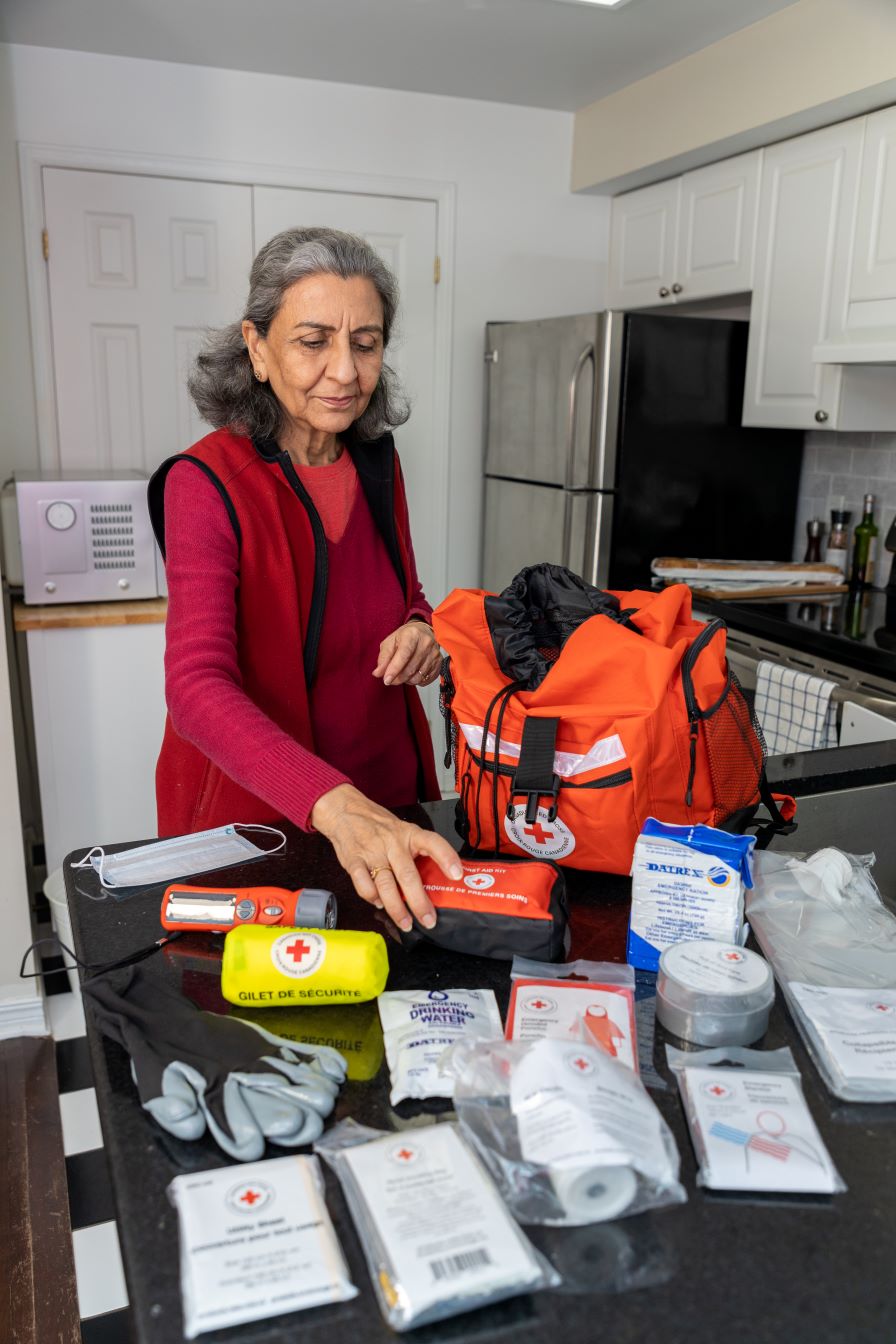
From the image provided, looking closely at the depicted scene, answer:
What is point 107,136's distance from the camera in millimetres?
3115

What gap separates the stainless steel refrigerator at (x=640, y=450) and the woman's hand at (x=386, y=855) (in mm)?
2258

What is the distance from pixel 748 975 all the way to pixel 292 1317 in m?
0.43

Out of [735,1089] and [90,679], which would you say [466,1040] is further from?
[90,679]

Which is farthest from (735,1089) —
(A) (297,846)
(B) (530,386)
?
(B) (530,386)

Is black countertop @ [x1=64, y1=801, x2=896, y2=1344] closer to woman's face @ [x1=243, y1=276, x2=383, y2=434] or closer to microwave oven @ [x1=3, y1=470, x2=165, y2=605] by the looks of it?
woman's face @ [x1=243, y1=276, x2=383, y2=434]

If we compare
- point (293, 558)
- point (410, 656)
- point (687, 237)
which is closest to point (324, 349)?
point (293, 558)

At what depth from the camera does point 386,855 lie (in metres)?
0.96

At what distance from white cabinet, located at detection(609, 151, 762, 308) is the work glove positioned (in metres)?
2.84

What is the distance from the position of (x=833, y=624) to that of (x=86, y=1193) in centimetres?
207

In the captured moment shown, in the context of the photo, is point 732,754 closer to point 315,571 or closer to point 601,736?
point 601,736

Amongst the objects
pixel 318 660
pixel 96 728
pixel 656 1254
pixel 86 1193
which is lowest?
pixel 86 1193

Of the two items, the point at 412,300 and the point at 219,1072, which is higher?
the point at 412,300

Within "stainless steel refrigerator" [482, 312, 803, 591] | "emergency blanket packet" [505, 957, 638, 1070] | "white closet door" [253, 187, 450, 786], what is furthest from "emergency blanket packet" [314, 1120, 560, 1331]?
"white closet door" [253, 187, 450, 786]

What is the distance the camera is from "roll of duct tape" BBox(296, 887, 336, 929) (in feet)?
3.08
